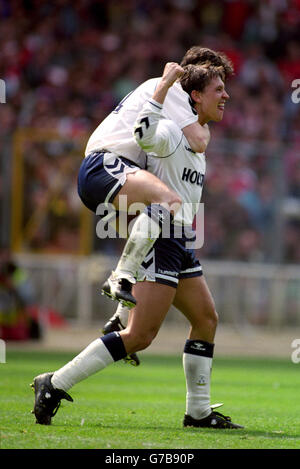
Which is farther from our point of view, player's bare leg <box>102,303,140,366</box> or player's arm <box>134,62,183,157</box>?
player's bare leg <box>102,303,140,366</box>

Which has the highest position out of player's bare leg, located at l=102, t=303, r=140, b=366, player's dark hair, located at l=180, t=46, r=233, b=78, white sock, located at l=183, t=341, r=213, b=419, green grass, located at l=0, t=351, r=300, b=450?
player's dark hair, located at l=180, t=46, r=233, b=78

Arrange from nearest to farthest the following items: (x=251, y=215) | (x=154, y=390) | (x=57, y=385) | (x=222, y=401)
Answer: (x=57, y=385) → (x=222, y=401) → (x=154, y=390) → (x=251, y=215)

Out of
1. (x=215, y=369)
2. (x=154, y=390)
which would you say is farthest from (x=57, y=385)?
(x=215, y=369)

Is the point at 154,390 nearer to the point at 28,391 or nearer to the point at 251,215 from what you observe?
the point at 28,391

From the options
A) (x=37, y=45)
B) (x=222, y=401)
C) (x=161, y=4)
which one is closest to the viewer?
(x=222, y=401)

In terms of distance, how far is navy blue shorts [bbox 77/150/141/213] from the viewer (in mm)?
5945

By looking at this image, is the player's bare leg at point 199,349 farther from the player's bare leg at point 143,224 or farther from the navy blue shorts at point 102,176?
the navy blue shorts at point 102,176

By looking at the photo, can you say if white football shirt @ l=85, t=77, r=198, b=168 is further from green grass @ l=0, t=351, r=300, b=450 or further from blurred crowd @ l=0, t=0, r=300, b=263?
blurred crowd @ l=0, t=0, r=300, b=263

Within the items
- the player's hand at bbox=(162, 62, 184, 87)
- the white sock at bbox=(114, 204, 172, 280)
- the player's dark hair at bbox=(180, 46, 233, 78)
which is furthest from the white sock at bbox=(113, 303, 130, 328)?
the player's dark hair at bbox=(180, 46, 233, 78)

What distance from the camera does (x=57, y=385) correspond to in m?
6.05

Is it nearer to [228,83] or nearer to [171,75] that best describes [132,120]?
[171,75]

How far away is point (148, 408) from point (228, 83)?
13.8 meters

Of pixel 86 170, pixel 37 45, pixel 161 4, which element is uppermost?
pixel 161 4

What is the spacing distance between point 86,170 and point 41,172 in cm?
1161
